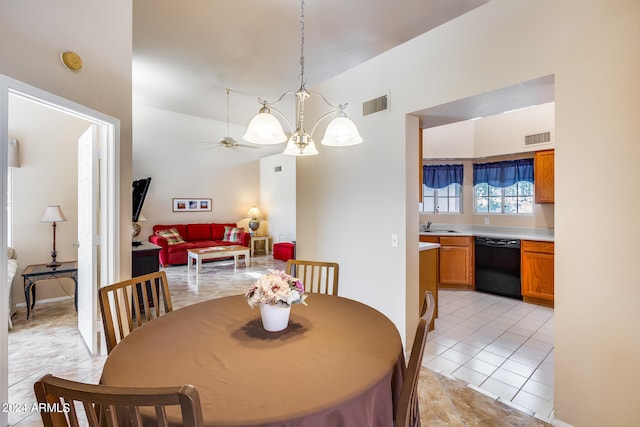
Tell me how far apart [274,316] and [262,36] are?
3.25 metres

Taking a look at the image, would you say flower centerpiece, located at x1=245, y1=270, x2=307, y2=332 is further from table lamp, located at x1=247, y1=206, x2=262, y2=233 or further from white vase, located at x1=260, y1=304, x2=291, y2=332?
table lamp, located at x1=247, y1=206, x2=262, y2=233

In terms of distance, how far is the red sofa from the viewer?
652cm

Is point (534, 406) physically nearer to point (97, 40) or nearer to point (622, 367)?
point (622, 367)

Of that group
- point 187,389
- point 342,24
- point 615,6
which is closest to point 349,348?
point 187,389

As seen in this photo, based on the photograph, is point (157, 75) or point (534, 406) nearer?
point (534, 406)

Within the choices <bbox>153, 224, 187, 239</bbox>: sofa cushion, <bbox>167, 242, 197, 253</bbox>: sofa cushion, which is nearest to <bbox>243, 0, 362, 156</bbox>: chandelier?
<bbox>167, 242, 197, 253</bbox>: sofa cushion

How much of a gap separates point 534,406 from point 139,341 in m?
2.45

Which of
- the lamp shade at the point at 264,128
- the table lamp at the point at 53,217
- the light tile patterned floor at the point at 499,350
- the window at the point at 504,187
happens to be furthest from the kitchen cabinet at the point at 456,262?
the table lamp at the point at 53,217

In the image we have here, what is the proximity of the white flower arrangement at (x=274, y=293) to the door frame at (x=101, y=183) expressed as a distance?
1.63m

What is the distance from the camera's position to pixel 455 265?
15.3 feet

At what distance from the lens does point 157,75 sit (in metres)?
4.68

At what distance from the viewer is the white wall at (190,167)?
702 centimetres

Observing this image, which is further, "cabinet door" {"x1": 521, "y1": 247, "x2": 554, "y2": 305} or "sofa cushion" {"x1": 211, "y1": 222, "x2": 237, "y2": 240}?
"sofa cushion" {"x1": 211, "y1": 222, "x2": 237, "y2": 240}

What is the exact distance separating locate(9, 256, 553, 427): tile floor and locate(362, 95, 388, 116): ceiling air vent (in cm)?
233
